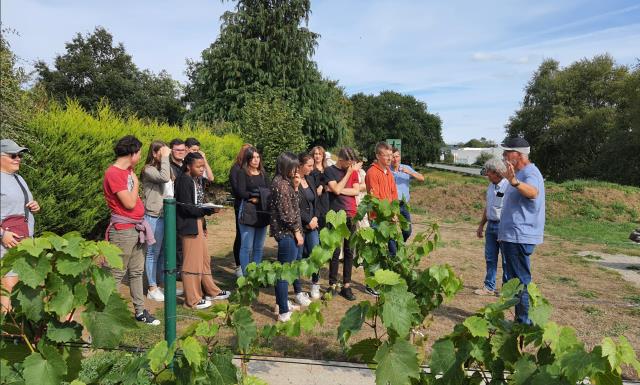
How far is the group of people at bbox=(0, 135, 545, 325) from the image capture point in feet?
12.6

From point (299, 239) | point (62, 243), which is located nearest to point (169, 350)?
point (62, 243)

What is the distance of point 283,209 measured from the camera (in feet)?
14.3

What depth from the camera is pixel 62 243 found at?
1.74m

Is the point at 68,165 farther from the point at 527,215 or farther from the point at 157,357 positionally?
the point at 527,215

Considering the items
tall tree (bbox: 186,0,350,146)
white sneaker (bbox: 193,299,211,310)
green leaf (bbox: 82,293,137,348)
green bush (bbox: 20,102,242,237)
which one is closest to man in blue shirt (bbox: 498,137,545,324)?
white sneaker (bbox: 193,299,211,310)

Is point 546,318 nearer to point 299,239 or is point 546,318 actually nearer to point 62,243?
point 62,243

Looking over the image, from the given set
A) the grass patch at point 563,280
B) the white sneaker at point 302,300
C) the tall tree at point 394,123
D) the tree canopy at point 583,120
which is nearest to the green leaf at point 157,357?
the white sneaker at point 302,300

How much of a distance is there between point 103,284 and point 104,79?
152 ft

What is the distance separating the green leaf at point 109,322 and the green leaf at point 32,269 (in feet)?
0.76

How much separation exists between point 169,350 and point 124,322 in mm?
216

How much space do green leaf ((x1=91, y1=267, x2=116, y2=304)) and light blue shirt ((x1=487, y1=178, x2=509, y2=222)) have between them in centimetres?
465

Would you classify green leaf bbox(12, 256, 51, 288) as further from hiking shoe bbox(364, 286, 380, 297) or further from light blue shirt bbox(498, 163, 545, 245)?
light blue shirt bbox(498, 163, 545, 245)

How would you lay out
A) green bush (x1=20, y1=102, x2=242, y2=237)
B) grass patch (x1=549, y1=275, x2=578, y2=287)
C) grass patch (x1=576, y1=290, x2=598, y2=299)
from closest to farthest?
grass patch (x1=576, y1=290, x2=598, y2=299) < green bush (x1=20, y1=102, x2=242, y2=237) < grass patch (x1=549, y1=275, x2=578, y2=287)

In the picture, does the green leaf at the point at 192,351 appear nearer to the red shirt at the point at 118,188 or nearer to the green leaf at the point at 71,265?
the green leaf at the point at 71,265
